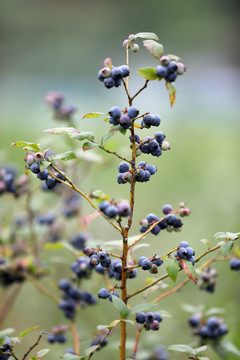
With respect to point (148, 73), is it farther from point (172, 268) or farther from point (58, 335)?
point (58, 335)

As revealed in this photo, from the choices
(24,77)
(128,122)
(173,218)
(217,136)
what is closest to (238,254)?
(173,218)

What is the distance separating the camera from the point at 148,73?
2.70ft

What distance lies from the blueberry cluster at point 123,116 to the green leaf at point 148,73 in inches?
2.5

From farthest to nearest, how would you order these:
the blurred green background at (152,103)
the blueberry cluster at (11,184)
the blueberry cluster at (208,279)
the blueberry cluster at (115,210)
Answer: the blurred green background at (152,103), the blueberry cluster at (11,184), the blueberry cluster at (208,279), the blueberry cluster at (115,210)

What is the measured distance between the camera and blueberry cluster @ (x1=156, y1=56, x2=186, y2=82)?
32.2 inches

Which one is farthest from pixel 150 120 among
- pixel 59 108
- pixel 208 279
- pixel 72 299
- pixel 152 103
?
pixel 152 103

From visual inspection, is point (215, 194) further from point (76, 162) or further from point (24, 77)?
point (24, 77)

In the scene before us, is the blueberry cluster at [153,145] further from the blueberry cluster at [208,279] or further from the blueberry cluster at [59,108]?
the blueberry cluster at [59,108]

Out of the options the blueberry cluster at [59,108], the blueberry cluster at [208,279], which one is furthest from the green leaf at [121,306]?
the blueberry cluster at [59,108]

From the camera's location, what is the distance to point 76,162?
5.74ft

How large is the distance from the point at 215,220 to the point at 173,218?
1.86 metres

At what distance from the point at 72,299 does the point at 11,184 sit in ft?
1.48

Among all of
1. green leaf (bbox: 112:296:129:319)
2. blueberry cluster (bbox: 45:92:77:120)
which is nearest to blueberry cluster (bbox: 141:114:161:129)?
green leaf (bbox: 112:296:129:319)

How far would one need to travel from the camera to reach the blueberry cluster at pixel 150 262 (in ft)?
2.93
